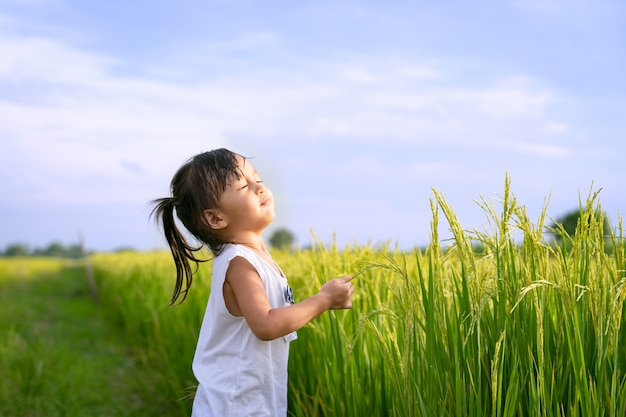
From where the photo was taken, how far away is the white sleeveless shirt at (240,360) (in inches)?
83.5

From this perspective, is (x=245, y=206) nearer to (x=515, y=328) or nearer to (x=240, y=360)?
(x=240, y=360)

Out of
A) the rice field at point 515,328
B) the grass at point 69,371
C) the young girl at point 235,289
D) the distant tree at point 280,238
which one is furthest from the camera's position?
the distant tree at point 280,238

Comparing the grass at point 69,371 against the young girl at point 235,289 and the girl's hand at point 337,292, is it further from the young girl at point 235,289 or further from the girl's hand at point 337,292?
the girl's hand at point 337,292

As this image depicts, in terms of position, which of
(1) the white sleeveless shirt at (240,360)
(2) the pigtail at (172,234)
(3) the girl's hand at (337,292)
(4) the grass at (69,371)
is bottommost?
(4) the grass at (69,371)

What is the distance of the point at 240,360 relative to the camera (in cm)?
213

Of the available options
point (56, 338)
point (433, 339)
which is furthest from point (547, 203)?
point (56, 338)

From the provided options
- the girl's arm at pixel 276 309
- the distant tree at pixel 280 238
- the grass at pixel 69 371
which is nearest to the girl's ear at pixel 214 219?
the girl's arm at pixel 276 309

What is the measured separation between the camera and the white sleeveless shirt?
2.12m

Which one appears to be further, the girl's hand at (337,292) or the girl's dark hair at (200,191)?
the girl's dark hair at (200,191)

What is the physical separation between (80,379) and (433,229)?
4309 millimetres

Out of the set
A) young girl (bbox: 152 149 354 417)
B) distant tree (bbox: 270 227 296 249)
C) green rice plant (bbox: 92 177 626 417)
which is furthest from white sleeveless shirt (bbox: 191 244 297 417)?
distant tree (bbox: 270 227 296 249)

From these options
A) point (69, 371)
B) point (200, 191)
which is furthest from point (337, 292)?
point (69, 371)

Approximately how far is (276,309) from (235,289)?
6.7 inches

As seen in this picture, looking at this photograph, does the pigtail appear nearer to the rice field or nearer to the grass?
the rice field
